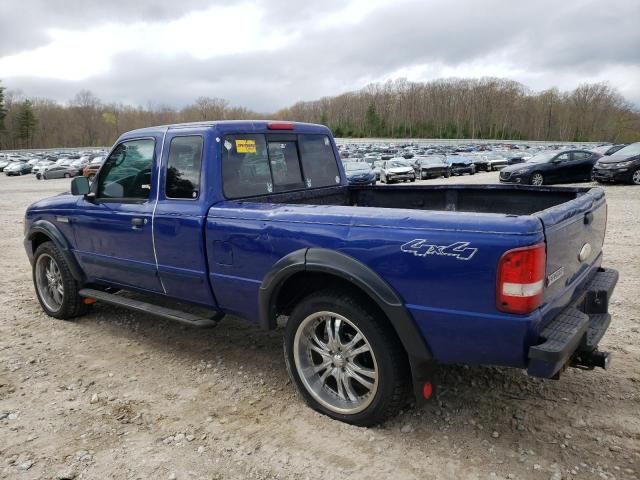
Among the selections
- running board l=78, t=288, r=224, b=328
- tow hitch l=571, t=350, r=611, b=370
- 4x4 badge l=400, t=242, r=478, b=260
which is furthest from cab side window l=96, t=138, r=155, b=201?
tow hitch l=571, t=350, r=611, b=370

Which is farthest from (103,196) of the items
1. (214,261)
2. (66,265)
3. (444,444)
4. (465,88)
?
(465,88)

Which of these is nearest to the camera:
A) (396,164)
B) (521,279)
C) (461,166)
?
(521,279)

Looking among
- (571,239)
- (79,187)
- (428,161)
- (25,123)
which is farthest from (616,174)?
(25,123)

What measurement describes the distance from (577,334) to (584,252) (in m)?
0.70

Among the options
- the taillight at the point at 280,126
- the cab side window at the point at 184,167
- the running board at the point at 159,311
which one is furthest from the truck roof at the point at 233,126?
the running board at the point at 159,311

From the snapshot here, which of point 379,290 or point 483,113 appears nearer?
point 379,290

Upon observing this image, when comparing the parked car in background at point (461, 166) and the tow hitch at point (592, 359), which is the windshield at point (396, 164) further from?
the tow hitch at point (592, 359)

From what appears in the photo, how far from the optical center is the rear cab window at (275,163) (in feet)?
12.6

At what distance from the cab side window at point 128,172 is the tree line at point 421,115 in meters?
123

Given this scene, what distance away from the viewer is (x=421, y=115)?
137875 millimetres

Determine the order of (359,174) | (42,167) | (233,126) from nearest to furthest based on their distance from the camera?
(233,126), (359,174), (42,167)

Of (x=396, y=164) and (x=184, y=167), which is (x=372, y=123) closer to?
(x=396, y=164)

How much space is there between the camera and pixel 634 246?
7.91 metres

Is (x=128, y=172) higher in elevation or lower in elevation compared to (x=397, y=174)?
higher
